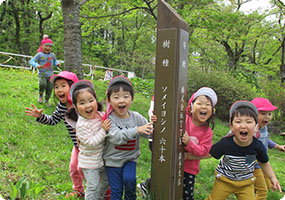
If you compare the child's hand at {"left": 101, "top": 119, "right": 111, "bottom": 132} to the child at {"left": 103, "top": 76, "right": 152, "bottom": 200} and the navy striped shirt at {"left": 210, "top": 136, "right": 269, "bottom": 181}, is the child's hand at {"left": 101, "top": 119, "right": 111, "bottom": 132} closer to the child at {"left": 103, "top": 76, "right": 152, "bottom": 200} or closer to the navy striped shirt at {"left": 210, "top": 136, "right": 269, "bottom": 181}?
the child at {"left": 103, "top": 76, "right": 152, "bottom": 200}

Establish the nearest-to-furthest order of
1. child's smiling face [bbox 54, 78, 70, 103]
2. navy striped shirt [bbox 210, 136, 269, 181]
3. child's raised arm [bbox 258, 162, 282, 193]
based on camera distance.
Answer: navy striped shirt [bbox 210, 136, 269, 181] < child's raised arm [bbox 258, 162, 282, 193] < child's smiling face [bbox 54, 78, 70, 103]

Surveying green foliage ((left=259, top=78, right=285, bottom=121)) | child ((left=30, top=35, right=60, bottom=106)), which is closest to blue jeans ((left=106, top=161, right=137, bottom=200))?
child ((left=30, top=35, right=60, bottom=106))

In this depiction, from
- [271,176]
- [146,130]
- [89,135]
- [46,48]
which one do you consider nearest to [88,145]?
[89,135]

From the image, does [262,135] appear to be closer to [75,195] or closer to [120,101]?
[120,101]

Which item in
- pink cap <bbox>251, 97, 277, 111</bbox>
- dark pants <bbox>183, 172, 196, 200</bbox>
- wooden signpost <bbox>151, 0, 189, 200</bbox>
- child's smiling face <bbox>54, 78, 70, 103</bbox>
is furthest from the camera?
pink cap <bbox>251, 97, 277, 111</bbox>

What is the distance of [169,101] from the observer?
2457 mm

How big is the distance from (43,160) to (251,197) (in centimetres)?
311

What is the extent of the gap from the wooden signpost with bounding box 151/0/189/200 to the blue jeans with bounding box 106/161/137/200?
242 mm

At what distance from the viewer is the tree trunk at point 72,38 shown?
5.91 meters

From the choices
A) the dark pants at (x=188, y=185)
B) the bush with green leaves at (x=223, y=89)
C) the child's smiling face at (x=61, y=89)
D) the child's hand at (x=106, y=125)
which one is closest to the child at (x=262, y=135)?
the dark pants at (x=188, y=185)

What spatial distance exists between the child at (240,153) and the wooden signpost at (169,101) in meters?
0.55

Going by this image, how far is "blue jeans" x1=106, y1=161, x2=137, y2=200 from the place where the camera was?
8.51ft

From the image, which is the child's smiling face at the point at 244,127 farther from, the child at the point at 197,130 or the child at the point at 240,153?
the child at the point at 197,130

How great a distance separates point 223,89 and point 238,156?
818 centimetres
